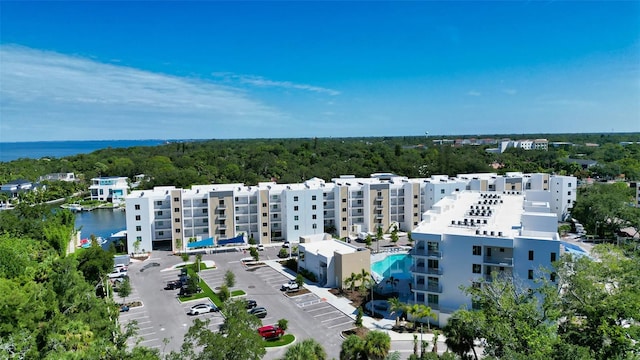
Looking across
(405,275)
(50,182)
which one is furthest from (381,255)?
(50,182)

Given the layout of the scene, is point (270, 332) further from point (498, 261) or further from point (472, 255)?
point (498, 261)

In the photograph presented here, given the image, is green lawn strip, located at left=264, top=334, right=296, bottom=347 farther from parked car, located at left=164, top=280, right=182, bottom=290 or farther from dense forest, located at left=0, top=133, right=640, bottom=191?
dense forest, located at left=0, top=133, right=640, bottom=191

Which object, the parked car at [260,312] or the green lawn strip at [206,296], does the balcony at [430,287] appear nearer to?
the parked car at [260,312]

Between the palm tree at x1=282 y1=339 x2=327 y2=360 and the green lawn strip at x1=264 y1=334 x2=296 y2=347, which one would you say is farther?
the green lawn strip at x1=264 y1=334 x2=296 y2=347

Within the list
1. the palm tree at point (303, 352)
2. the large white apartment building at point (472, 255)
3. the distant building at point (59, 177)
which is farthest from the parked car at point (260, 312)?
the distant building at point (59, 177)

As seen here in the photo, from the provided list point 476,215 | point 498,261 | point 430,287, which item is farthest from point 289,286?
point 498,261

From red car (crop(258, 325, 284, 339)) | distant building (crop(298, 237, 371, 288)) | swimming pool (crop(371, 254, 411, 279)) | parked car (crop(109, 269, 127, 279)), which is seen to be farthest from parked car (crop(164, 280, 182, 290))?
swimming pool (crop(371, 254, 411, 279))
